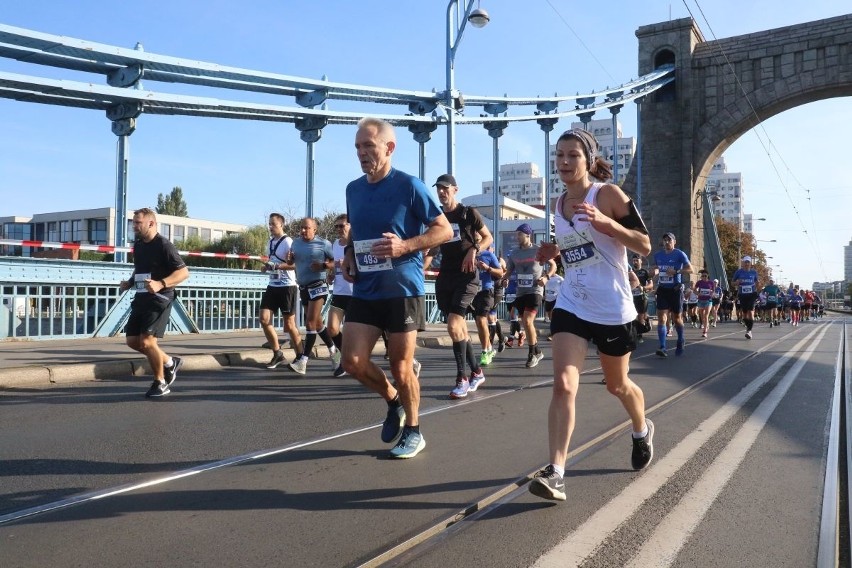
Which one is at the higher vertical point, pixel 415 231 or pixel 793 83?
pixel 793 83

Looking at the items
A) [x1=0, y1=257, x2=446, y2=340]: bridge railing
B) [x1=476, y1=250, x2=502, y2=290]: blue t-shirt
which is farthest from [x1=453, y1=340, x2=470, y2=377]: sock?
[x1=0, y1=257, x2=446, y2=340]: bridge railing

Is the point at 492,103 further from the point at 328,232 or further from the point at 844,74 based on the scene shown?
the point at 328,232

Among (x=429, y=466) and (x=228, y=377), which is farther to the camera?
(x=228, y=377)

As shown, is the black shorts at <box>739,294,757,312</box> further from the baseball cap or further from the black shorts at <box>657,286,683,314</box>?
the baseball cap

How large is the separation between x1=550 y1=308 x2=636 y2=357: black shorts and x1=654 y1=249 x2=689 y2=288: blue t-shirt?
7078mm

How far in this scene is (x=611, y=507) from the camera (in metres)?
3.12

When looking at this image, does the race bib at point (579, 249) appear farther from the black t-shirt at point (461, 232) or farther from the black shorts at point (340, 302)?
the black shorts at point (340, 302)

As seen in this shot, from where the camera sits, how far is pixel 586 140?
353 cm

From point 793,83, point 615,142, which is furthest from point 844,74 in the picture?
point 615,142

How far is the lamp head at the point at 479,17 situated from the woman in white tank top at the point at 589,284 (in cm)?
1595

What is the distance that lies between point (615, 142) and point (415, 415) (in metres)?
38.0

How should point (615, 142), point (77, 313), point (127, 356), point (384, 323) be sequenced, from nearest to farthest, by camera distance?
point (384, 323) → point (127, 356) → point (77, 313) → point (615, 142)

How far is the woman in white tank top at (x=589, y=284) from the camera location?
331cm


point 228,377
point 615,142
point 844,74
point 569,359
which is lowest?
point 228,377
